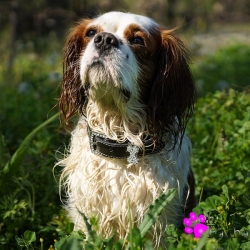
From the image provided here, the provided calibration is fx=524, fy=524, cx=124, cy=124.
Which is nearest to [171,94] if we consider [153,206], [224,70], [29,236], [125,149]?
[125,149]

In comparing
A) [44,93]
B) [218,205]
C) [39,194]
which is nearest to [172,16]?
[44,93]

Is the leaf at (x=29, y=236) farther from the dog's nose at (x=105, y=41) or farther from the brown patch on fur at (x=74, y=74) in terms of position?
the dog's nose at (x=105, y=41)

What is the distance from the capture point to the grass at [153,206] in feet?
7.83

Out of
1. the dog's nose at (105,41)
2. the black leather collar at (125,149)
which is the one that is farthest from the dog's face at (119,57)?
the black leather collar at (125,149)

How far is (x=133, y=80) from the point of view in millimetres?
2770

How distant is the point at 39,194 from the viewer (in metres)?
3.59

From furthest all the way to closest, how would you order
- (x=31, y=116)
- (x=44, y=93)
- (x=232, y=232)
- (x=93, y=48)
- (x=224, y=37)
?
(x=224, y=37) → (x=44, y=93) → (x=31, y=116) → (x=93, y=48) → (x=232, y=232)

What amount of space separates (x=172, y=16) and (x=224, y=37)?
1449mm

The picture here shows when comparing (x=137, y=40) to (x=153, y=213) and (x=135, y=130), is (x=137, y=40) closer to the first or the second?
(x=135, y=130)

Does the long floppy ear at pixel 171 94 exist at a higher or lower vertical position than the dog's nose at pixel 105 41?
lower

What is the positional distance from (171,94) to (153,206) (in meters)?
0.82

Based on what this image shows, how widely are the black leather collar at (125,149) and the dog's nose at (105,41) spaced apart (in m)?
0.56

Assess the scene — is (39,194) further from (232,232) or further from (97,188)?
(232,232)

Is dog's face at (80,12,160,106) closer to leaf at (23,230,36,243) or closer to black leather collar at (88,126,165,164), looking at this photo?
black leather collar at (88,126,165,164)
